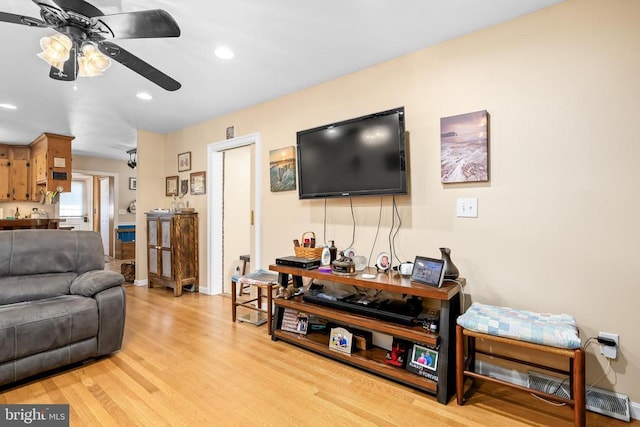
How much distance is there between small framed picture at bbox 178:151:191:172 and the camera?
4559mm

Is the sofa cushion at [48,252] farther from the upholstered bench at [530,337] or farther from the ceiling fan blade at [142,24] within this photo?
the upholstered bench at [530,337]

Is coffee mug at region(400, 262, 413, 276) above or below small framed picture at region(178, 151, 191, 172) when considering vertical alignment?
below

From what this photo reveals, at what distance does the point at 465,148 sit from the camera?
85.7 inches

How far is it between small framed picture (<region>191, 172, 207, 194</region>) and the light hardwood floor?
2.21 m

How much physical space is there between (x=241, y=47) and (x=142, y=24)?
88cm

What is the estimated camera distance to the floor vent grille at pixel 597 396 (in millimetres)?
1702

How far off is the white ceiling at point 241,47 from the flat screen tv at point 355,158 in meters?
0.54

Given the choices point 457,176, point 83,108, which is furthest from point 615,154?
point 83,108

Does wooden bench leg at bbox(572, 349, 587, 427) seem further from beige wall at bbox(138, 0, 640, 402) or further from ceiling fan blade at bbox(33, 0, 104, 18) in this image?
ceiling fan blade at bbox(33, 0, 104, 18)

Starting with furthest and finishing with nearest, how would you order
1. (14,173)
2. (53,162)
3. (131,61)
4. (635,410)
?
(14,173) → (53,162) → (131,61) → (635,410)

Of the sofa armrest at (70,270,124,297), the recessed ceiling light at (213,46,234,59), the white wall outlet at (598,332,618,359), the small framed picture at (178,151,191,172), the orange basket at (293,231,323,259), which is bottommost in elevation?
the white wall outlet at (598,332,618,359)

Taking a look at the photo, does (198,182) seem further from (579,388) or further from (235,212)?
(579,388)

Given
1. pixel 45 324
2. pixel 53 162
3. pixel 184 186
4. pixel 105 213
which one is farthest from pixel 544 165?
pixel 105 213

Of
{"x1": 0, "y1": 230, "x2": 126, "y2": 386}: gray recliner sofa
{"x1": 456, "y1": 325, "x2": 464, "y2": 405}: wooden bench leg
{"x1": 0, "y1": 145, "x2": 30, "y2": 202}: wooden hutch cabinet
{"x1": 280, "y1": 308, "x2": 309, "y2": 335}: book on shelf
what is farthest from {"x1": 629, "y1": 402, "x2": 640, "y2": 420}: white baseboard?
{"x1": 0, "y1": 145, "x2": 30, "y2": 202}: wooden hutch cabinet
